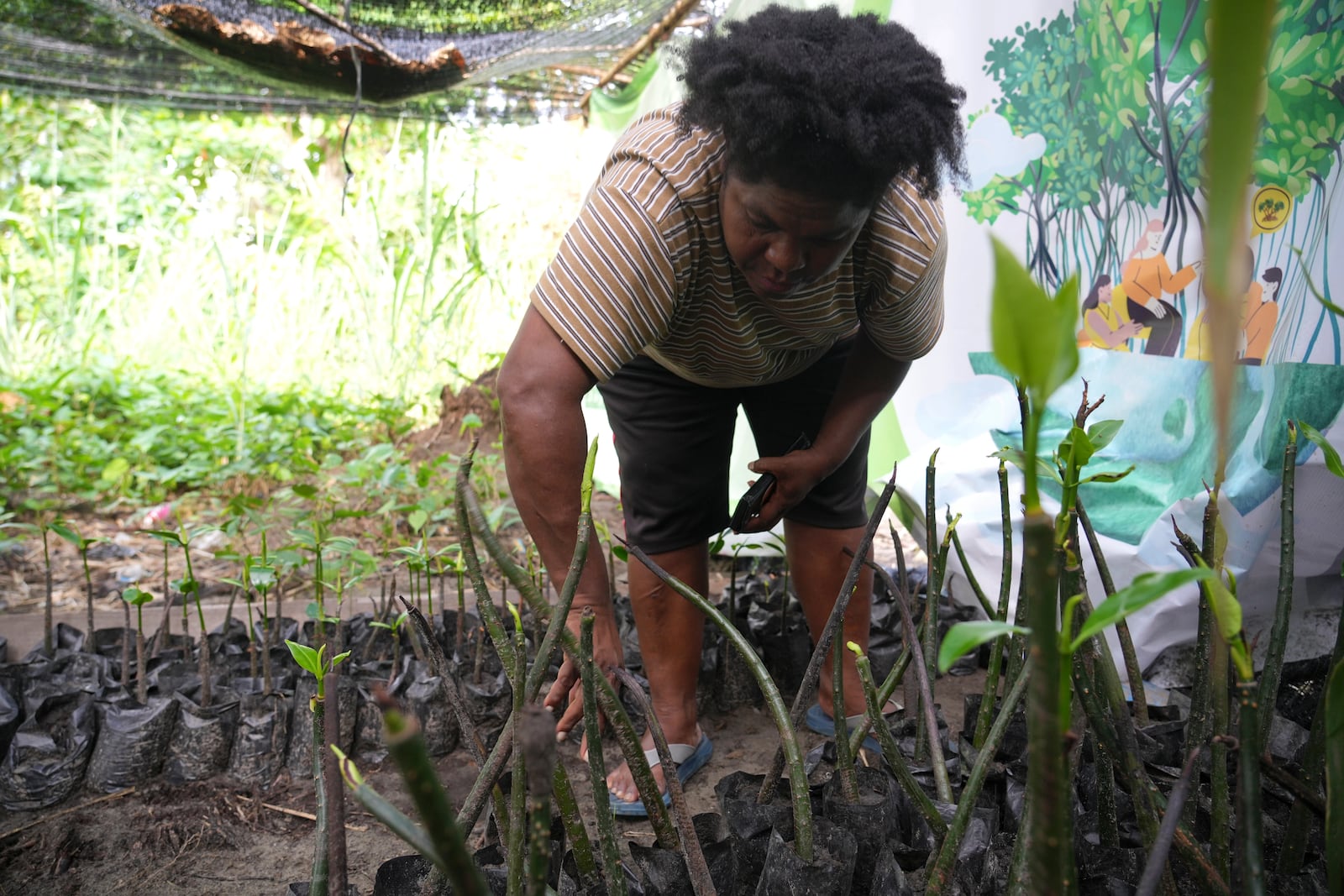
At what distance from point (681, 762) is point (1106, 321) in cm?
130

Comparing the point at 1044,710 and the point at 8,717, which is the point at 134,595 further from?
the point at 1044,710

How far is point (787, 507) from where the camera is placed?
4.90 feet

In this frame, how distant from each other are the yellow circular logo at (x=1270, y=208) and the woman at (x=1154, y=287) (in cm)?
25

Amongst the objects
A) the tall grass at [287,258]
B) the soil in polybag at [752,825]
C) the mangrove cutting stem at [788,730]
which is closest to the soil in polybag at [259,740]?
the soil in polybag at [752,825]

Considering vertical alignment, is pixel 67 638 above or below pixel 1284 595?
below

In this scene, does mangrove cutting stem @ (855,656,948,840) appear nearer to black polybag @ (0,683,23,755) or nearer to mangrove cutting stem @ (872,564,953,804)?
mangrove cutting stem @ (872,564,953,804)

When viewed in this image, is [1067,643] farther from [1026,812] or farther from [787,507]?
[787,507]

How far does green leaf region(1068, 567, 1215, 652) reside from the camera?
34 centimetres

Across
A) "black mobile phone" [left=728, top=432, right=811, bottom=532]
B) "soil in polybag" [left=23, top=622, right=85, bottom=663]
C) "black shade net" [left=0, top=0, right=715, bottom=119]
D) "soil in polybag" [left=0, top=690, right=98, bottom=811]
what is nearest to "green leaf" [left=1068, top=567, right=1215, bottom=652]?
"black mobile phone" [left=728, top=432, right=811, bottom=532]

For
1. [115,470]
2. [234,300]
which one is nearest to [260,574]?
[115,470]

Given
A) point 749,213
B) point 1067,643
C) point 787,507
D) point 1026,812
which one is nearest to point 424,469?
point 787,507

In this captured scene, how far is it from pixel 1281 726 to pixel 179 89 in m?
4.92

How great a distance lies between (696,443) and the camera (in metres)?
1.60

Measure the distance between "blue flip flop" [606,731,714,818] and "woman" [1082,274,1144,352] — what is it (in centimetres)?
121
